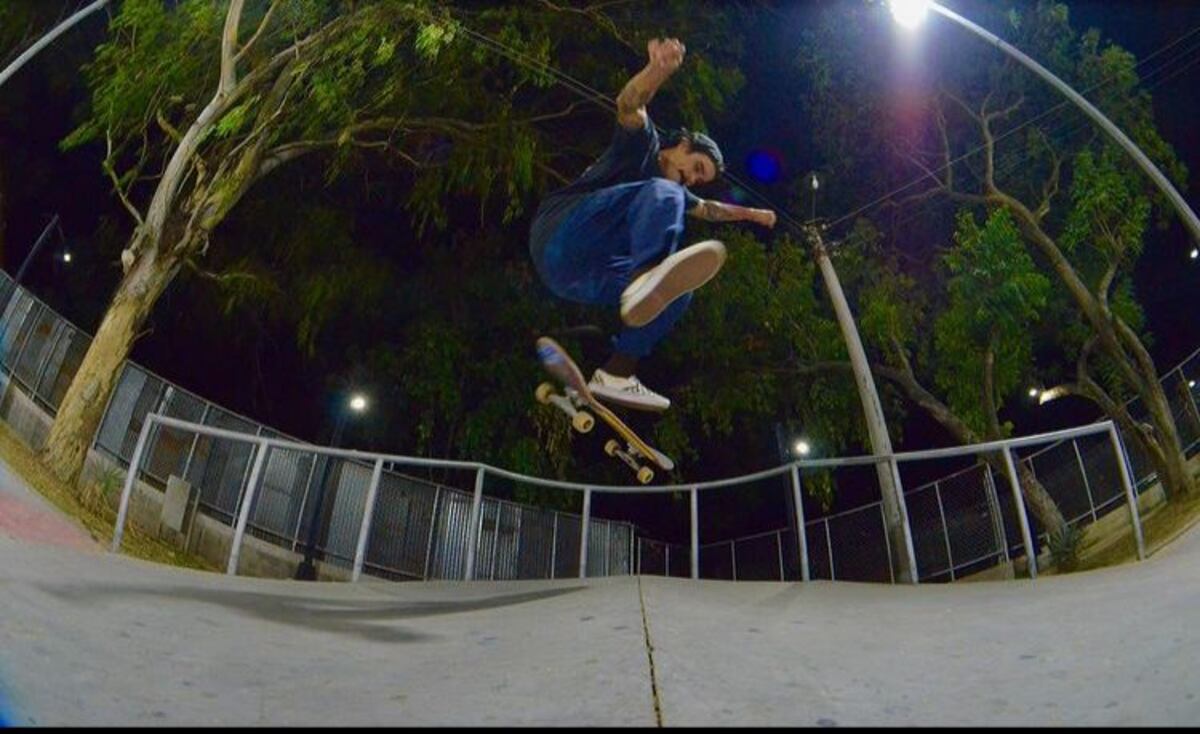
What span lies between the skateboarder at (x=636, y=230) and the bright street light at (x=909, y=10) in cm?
379

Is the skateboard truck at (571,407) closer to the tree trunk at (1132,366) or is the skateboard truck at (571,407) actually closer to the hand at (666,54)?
the hand at (666,54)

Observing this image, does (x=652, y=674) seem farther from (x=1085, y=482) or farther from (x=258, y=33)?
(x=1085, y=482)

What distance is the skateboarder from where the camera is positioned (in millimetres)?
7297

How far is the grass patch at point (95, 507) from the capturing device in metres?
7.73

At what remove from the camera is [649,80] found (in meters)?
7.24

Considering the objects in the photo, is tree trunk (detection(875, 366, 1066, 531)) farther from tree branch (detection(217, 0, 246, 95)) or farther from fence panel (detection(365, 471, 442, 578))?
tree branch (detection(217, 0, 246, 95))

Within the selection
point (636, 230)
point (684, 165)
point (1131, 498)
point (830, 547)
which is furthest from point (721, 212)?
point (830, 547)

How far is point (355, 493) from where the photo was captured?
1021 centimetres

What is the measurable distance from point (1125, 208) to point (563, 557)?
11017 millimetres

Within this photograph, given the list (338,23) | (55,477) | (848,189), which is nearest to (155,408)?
(55,477)

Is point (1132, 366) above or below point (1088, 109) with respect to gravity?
below

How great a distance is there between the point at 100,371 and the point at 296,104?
4304 mm

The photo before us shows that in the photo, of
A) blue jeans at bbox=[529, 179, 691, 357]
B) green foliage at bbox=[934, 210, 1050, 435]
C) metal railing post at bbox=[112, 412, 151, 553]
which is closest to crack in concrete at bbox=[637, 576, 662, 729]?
blue jeans at bbox=[529, 179, 691, 357]

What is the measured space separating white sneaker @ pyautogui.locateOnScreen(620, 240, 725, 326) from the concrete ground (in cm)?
290
